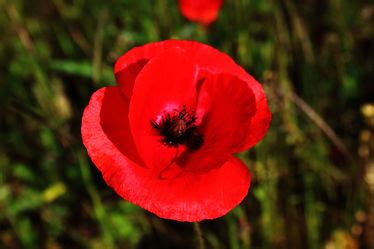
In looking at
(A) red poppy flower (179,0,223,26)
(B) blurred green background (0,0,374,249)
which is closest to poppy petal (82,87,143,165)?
(B) blurred green background (0,0,374,249)

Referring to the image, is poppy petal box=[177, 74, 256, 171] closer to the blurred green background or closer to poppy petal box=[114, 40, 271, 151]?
poppy petal box=[114, 40, 271, 151]

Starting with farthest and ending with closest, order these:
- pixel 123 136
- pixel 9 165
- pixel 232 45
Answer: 1. pixel 9 165
2. pixel 232 45
3. pixel 123 136

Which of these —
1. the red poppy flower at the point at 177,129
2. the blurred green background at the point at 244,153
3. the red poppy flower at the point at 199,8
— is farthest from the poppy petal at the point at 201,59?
the red poppy flower at the point at 199,8

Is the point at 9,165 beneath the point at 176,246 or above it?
above

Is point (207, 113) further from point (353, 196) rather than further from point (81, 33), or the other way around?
point (81, 33)

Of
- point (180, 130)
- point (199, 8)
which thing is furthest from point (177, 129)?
point (199, 8)

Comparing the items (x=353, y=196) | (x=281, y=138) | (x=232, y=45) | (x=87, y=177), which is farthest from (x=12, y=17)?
(x=353, y=196)
